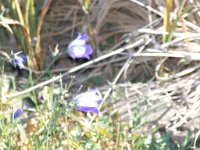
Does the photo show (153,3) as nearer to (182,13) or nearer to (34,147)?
(182,13)

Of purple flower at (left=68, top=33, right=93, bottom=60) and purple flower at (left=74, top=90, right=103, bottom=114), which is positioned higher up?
purple flower at (left=68, top=33, right=93, bottom=60)

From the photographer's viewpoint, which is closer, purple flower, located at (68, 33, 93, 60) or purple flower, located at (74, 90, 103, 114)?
purple flower, located at (74, 90, 103, 114)

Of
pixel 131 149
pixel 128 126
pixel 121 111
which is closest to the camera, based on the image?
pixel 131 149

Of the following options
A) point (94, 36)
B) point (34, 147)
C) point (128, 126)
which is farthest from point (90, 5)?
point (34, 147)

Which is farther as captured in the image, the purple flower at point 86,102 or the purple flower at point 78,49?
the purple flower at point 78,49

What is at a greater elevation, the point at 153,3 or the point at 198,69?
the point at 153,3

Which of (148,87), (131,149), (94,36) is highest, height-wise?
(94,36)

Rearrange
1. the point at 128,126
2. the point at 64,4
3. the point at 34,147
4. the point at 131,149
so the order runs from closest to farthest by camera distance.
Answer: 1. the point at 34,147
2. the point at 131,149
3. the point at 128,126
4. the point at 64,4

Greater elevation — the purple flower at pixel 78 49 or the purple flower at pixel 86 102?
the purple flower at pixel 78 49

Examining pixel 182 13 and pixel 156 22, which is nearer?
pixel 182 13

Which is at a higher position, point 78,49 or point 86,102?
point 78,49

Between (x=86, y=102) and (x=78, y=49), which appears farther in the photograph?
(x=78, y=49)
